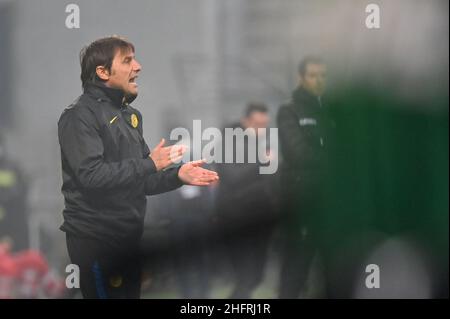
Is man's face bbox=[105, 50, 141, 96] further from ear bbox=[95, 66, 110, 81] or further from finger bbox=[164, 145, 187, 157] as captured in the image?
finger bbox=[164, 145, 187, 157]

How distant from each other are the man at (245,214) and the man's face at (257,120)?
106mm

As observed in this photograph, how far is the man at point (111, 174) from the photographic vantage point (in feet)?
12.1

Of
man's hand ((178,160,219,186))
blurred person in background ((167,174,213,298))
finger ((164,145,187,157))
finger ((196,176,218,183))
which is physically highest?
finger ((164,145,187,157))

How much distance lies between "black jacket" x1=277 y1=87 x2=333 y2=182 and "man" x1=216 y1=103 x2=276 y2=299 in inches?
4.9

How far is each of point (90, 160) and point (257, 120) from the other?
2.47 feet

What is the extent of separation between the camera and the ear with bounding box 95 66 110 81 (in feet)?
12.2

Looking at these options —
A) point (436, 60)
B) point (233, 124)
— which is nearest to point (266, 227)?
point (233, 124)

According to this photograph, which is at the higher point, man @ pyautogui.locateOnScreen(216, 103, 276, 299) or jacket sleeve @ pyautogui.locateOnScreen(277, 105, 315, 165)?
jacket sleeve @ pyautogui.locateOnScreen(277, 105, 315, 165)

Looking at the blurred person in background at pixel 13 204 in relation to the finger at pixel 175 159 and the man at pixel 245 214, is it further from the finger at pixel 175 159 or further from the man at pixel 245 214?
the man at pixel 245 214

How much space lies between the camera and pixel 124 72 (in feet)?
12.2

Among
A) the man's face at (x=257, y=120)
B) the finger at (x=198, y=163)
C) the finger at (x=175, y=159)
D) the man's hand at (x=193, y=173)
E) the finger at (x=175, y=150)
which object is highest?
the man's face at (x=257, y=120)

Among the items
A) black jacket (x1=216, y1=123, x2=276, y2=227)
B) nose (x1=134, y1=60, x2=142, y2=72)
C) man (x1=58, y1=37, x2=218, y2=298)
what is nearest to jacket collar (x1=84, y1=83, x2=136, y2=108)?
man (x1=58, y1=37, x2=218, y2=298)

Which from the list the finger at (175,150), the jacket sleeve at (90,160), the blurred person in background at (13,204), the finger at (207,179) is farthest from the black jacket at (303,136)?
the blurred person in background at (13,204)

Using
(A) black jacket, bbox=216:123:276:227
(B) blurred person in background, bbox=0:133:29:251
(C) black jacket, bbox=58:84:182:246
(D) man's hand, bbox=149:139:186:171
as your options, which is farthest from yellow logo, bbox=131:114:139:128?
(B) blurred person in background, bbox=0:133:29:251
